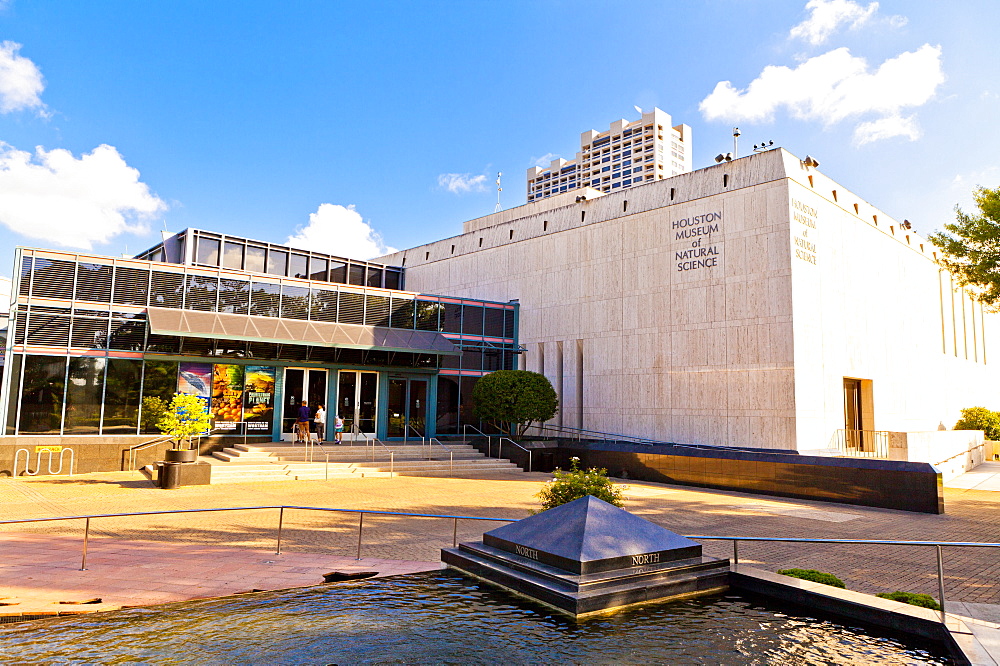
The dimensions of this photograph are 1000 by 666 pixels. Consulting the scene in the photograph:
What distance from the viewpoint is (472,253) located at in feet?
118

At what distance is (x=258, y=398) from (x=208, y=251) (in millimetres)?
10714

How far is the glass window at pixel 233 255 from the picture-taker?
31.4m

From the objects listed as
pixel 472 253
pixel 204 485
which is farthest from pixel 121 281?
pixel 472 253

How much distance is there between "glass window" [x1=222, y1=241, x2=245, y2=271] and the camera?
3142cm

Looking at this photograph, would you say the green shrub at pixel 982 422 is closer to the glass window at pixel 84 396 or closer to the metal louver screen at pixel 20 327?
the glass window at pixel 84 396

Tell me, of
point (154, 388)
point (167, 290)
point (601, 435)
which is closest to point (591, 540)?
point (154, 388)

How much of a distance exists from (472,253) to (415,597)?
1163 inches

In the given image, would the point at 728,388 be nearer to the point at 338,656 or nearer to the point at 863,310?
the point at 863,310

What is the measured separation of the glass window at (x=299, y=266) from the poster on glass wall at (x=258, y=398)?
10786 mm

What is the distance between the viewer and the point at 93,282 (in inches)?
859

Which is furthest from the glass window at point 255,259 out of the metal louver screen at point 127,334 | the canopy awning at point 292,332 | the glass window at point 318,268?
the metal louver screen at point 127,334

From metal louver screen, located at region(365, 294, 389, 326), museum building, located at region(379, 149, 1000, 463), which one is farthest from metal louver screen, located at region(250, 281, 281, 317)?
museum building, located at region(379, 149, 1000, 463)

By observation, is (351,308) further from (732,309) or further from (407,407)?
(732,309)

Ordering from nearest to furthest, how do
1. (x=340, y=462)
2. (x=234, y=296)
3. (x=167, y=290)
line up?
1. (x=340, y=462)
2. (x=167, y=290)
3. (x=234, y=296)
